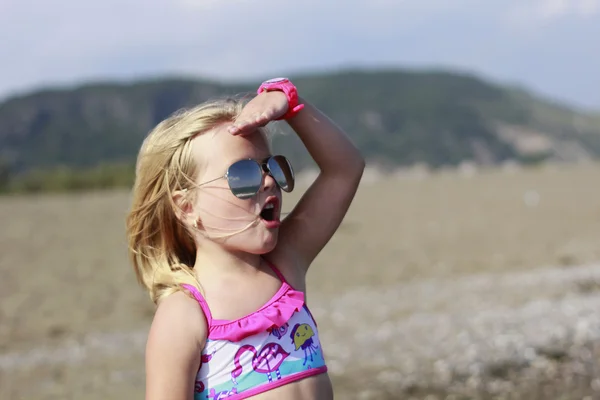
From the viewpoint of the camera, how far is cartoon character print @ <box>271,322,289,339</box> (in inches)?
96.3

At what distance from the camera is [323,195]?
2818 mm

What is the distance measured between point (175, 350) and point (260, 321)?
251 millimetres

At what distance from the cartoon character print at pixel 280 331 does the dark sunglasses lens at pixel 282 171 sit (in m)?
0.40

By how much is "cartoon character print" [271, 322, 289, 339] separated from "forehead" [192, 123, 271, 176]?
0.46 metres

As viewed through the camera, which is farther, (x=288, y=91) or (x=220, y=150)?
(x=288, y=91)

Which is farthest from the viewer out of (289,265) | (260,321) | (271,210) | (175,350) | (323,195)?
(323,195)

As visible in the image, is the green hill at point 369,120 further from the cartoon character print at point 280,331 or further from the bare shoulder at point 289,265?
the cartoon character print at point 280,331

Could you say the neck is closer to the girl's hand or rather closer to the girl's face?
the girl's face

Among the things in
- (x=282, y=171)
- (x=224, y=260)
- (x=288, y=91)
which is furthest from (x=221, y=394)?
(x=288, y=91)

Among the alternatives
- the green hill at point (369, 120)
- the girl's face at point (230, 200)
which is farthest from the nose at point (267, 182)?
the green hill at point (369, 120)

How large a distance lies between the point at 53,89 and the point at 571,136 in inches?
3313

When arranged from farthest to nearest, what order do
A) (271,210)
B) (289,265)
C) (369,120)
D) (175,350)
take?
(369,120), (289,265), (271,210), (175,350)

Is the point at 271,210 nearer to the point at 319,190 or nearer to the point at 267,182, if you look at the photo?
the point at 267,182

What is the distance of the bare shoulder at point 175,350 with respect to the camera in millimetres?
2295
